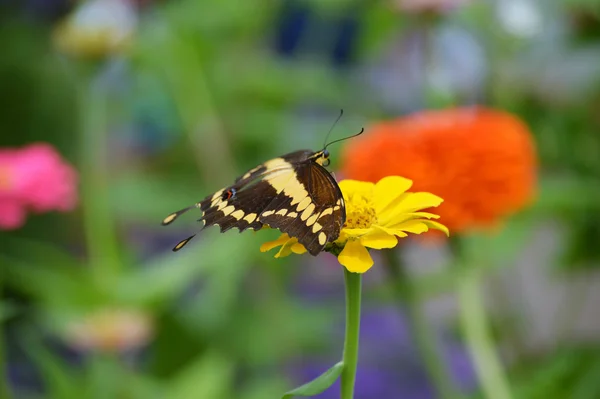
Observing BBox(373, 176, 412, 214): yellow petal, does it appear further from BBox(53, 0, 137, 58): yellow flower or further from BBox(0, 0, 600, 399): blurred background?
BBox(53, 0, 137, 58): yellow flower

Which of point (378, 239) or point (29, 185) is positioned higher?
point (29, 185)

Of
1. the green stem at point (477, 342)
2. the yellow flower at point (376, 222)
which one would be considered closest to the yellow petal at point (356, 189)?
the yellow flower at point (376, 222)

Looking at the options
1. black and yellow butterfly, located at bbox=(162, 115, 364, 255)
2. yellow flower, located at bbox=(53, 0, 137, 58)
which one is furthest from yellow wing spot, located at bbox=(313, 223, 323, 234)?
yellow flower, located at bbox=(53, 0, 137, 58)

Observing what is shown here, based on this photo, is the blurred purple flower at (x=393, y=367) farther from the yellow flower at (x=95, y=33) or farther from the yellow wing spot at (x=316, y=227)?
the yellow wing spot at (x=316, y=227)

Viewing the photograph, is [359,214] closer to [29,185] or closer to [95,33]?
[29,185]

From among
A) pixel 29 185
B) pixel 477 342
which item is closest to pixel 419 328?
pixel 477 342

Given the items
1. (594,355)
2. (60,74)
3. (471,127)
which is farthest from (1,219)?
(60,74)

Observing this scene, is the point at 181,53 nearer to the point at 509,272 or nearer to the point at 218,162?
the point at 218,162
